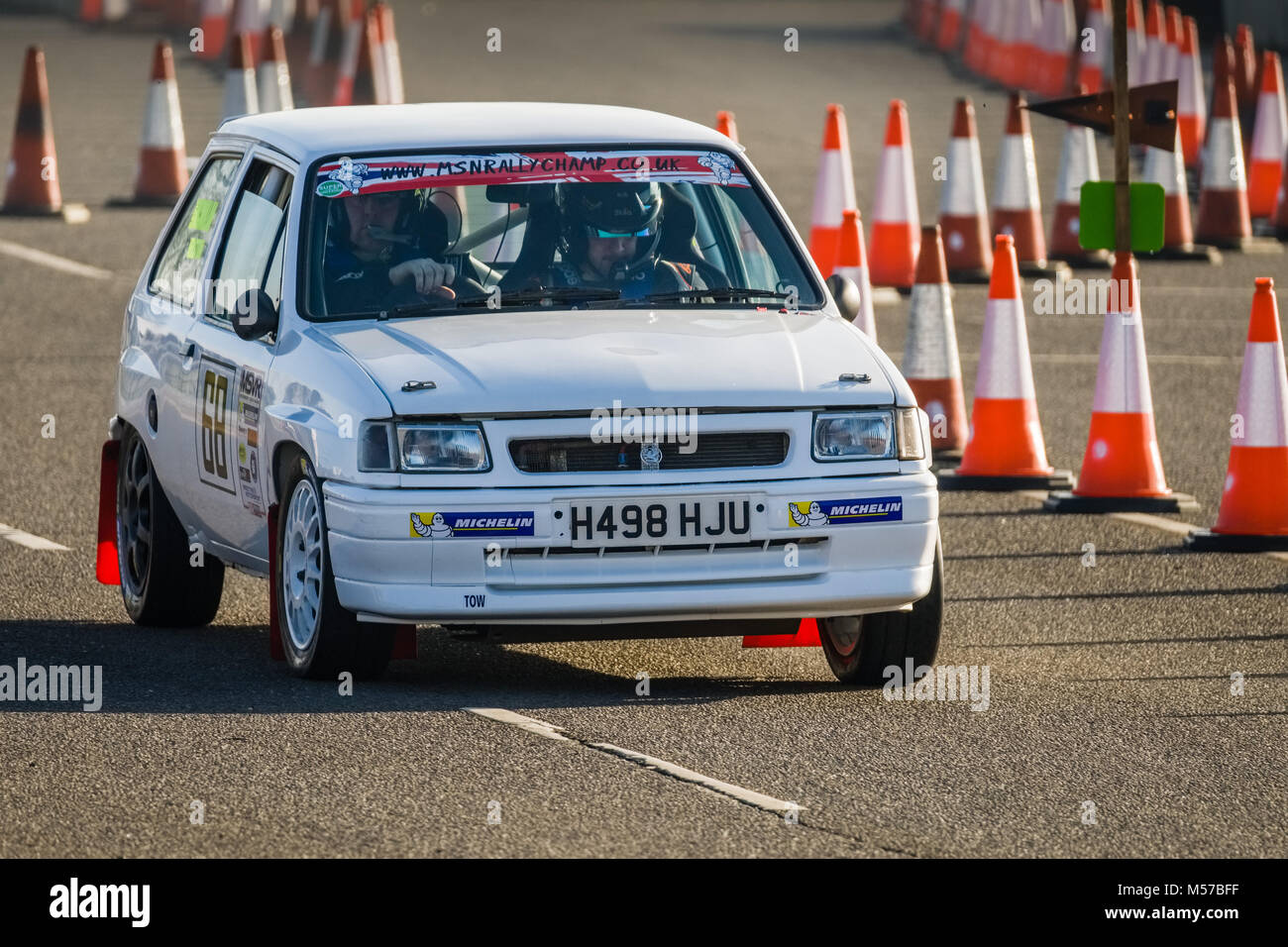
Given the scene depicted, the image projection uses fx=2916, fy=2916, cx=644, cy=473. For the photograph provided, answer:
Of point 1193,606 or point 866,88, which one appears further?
point 866,88

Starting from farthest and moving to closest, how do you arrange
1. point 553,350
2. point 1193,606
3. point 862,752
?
point 1193,606 < point 553,350 < point 862,752

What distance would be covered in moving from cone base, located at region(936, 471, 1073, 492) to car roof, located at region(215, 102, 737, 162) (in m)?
3.18

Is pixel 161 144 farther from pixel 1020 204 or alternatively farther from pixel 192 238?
pixel 192 238

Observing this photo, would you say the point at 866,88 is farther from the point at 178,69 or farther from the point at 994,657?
the point at 994,657

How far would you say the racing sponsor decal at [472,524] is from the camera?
748 centimetres

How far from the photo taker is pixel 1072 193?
18.5 metres

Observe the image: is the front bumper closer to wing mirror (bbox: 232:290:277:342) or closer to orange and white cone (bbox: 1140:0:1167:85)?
wing mirror (bbox: 232:290:277:342)

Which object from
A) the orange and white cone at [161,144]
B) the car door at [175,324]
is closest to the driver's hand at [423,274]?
the car door at [175,324]

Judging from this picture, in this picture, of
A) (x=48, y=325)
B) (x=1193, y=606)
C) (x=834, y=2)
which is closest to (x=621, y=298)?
(x=1193, y=606)

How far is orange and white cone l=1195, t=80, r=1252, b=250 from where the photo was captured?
1961 centimetres

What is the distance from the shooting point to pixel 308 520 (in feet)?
26.1

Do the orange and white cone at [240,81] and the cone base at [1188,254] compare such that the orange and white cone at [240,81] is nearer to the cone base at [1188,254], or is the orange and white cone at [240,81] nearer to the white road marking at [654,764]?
the cone base at [1188,254]

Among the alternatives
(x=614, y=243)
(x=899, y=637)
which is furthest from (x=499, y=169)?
(x=899, y=637)
